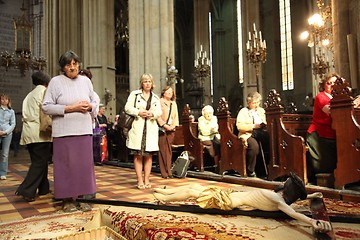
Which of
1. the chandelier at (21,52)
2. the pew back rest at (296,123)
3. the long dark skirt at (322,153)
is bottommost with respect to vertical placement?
the long dark skirt at (322,153)

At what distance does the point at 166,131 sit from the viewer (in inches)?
231

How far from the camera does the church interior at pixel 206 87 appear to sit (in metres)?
2.53

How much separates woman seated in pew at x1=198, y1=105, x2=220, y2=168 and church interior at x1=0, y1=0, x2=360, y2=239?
187 millimetres

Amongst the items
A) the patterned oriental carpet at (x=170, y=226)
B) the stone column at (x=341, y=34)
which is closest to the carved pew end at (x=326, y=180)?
the patterned oriental carpet at (x=170, y=226)

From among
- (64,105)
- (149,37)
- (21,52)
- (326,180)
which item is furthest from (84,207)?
(21,52)

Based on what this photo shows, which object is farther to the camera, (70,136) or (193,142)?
(193,142)

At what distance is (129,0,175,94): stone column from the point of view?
10.2m

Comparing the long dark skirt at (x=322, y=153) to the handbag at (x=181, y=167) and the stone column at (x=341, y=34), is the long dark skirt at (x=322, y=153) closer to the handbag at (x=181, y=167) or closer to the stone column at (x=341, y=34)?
the handbag at (x=181, y=167)

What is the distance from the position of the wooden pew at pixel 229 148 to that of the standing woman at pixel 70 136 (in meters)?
2.58

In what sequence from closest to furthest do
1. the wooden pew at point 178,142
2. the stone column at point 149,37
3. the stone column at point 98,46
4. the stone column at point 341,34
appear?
1. the wooden pew at point 178,142
2. the stone column at point 341,34
3. the stone column at point 149,37
4. the stone column at point 98,46

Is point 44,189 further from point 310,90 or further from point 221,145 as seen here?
point 310,90

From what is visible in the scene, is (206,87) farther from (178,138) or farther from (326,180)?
(326,180)

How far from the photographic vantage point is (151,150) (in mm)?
4562

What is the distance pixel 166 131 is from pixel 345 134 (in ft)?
9.72
